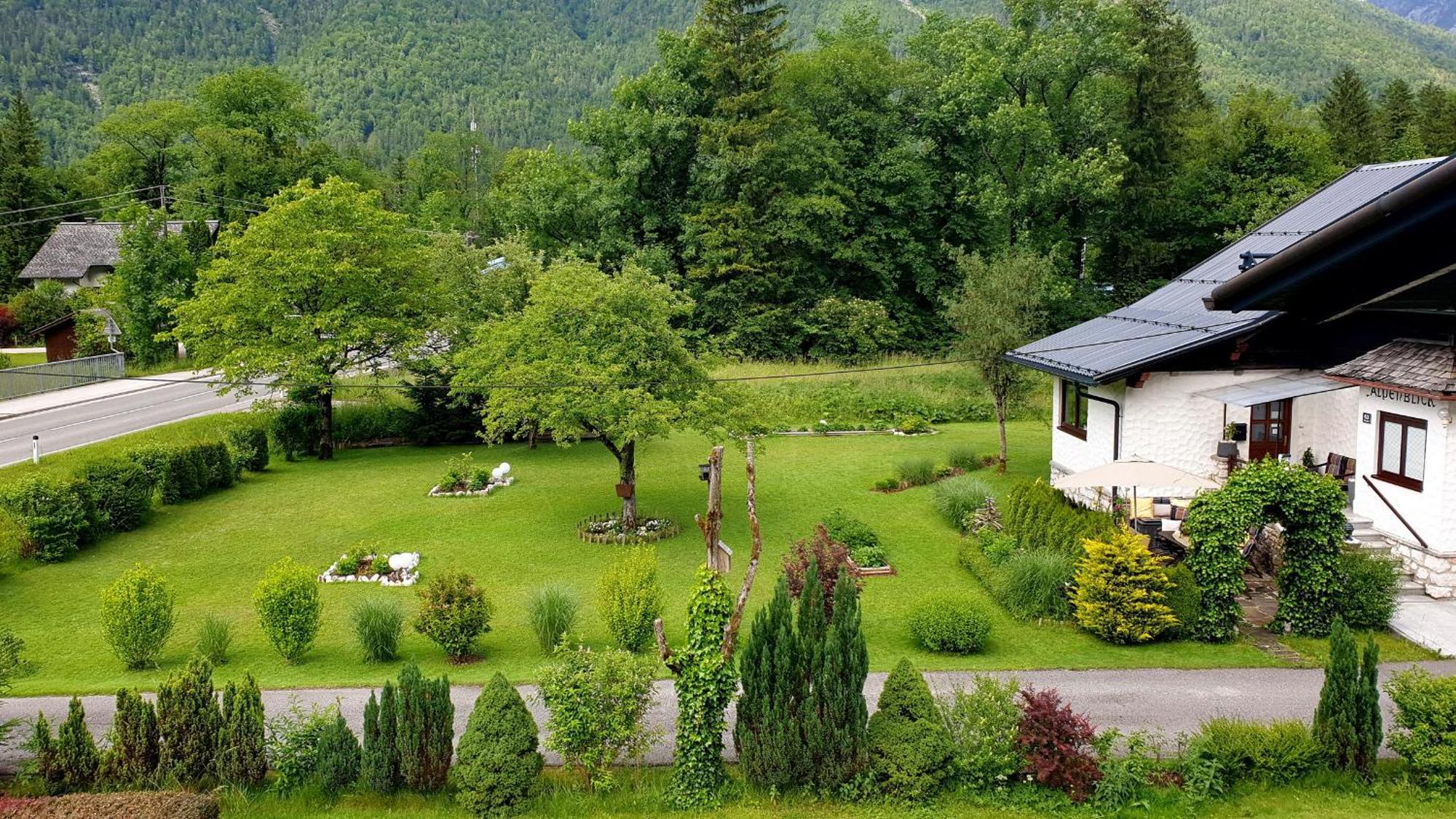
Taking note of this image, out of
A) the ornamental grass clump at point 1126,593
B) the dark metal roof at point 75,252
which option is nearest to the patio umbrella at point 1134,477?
the ornamental grass clump at point 1126,593

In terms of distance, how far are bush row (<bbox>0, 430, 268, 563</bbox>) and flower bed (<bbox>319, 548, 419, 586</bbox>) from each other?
5.83m

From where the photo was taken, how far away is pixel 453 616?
15375 mm

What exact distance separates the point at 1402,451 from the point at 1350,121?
42756 millimetres

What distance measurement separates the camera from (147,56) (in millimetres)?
146125

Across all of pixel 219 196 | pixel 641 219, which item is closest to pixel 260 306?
pixel 641 219

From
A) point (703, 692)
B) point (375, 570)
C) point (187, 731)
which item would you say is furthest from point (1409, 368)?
point (375, 570)

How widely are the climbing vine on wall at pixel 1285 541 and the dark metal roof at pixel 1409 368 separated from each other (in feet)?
7.66

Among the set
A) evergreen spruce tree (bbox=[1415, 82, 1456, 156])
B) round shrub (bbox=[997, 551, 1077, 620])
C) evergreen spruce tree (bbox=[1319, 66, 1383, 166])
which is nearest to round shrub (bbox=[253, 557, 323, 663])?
round shrub (bbox=[997, 551, 1077, 620])

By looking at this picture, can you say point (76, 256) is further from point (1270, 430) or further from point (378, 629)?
point (1270, 430)

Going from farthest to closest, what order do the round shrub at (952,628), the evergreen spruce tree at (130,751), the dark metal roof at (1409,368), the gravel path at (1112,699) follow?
1. the dark metal roof at (1409,368)
2. the round shrub at (952,628)
3. the gravel path at (1112,699)
4. the evergreen spruce tree at (130,751)

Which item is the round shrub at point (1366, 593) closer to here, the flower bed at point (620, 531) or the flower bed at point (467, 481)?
the flower bed at point (620, 531)

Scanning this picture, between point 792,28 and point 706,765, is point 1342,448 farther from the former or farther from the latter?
point 792,28

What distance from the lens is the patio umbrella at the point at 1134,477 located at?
61.4ft

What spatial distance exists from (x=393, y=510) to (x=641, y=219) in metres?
25.1
